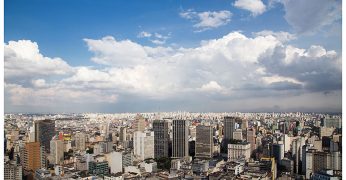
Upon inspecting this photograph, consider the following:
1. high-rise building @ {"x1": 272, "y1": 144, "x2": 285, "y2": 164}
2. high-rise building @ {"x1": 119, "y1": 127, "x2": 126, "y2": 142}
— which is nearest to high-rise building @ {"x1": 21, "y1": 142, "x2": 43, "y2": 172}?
high-rise building @ {"x1": 119, "y1": 127, "x2": 126, "y2": 142}

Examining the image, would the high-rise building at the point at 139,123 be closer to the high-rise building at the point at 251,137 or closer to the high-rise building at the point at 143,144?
the high-rise building at the point at 143,144

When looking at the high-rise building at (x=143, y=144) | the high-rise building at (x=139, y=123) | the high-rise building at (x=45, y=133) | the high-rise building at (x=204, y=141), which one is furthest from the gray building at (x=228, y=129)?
the high-rise building at (x=45, y=133)

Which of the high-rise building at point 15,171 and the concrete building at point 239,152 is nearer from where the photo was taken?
the high-rise building at point 15,171

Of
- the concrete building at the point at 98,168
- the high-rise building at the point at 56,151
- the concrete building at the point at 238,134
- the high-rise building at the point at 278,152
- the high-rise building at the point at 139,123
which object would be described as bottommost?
the concrete building at the point at 98,168

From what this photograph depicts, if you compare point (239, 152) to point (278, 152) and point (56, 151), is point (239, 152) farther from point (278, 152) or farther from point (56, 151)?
point (56, 151)

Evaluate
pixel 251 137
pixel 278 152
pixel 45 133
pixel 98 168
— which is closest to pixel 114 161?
pixel 98 168

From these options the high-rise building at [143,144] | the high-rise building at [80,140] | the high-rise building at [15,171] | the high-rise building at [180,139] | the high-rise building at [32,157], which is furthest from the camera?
the high-rise building at [80,140]

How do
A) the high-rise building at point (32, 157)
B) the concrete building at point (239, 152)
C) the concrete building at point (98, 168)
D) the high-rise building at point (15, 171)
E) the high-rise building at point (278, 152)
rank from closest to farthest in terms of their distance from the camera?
the high-rise building at point (15, 171) < the high-rise building at point (278, 152) < the high-rise building at point (32, 157) < the concrete building at point (239, 152) < the concrete building at point (98, 168)

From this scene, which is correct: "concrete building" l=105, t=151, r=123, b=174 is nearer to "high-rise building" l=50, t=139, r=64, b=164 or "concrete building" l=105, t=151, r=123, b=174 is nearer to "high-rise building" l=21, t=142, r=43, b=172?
"high-rise building" l=50, t=139, r=64, b=164
